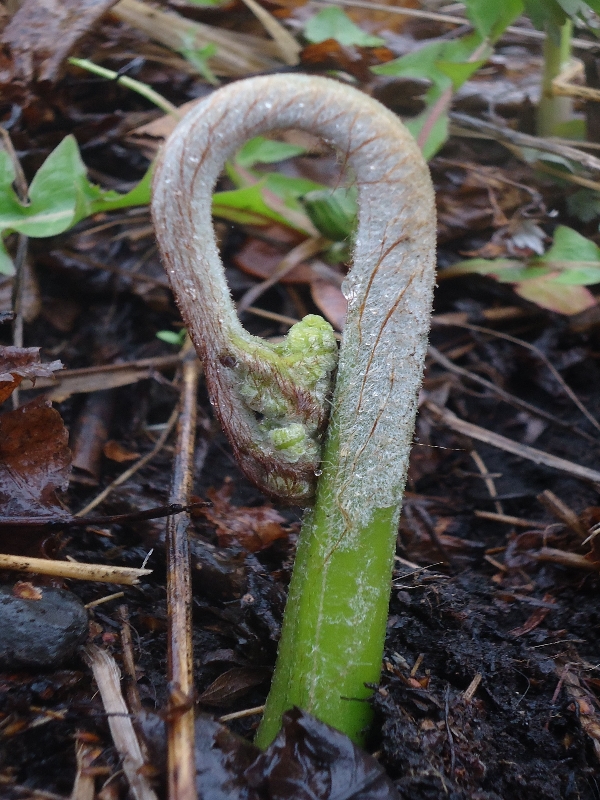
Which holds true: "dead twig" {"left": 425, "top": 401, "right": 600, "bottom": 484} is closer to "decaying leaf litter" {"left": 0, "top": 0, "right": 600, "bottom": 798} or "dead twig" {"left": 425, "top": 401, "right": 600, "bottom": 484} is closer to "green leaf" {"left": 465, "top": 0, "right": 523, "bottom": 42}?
"decaying leaf litter" {"left": 0, "top": 0, "right": 600, "bottom": 798}

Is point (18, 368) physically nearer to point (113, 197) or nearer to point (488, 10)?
point (113, 197)

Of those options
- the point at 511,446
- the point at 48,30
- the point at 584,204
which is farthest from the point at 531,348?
the point at 48,30

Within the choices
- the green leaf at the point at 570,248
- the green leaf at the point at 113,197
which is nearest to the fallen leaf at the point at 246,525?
the green leaf at the point at 113,197

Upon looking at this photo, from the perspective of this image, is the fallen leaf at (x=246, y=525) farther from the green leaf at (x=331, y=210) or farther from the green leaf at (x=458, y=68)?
the green leaf at (x=458, y=68)

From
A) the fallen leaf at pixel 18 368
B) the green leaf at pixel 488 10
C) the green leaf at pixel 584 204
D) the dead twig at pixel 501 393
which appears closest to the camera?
the fallen leaf at pixel 18 368

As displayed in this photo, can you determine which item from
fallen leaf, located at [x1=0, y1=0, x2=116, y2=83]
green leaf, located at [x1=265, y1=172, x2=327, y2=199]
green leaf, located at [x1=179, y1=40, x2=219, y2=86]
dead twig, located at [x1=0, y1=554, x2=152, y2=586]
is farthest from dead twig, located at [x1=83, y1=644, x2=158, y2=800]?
green leaf, located at [x1=179, y1=40, x2=219, y2=86]

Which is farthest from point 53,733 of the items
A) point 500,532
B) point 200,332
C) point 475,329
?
point 475,329
